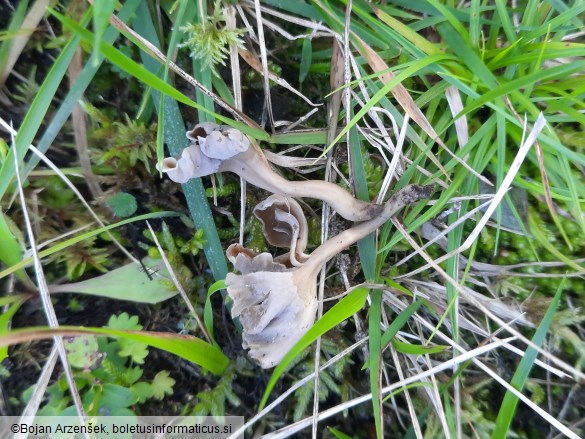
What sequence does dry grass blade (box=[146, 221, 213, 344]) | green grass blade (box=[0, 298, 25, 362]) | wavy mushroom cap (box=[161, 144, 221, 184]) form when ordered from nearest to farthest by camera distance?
wavy mushroom cap (box=[161, 144, 221, 184]), green grass blade (box=[0, 298, 25, 362]), dry grass blade (box=[146, 221, 213, 344])

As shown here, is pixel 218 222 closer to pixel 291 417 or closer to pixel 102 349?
pixel 102 349

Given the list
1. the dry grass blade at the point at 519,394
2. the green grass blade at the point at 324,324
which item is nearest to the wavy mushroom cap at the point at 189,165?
the green grass blade at the point at 324,324

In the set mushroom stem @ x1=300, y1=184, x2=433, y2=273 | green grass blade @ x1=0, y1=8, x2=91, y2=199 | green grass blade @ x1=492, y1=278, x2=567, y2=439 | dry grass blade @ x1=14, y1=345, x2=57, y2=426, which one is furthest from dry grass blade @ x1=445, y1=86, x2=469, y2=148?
dry grass blade @ x1=14, y1=345, x2=57, y2=426

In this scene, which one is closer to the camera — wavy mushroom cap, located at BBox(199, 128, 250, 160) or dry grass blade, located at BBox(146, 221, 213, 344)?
wavy mushroom cap, located at BBox(199, 128, 250, 160)

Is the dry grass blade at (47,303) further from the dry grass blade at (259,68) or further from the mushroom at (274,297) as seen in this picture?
the dry grass blade at (259,68)

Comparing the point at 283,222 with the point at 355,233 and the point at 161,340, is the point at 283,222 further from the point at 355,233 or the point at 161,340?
the point at 161,340

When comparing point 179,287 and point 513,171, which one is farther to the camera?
point 179,287

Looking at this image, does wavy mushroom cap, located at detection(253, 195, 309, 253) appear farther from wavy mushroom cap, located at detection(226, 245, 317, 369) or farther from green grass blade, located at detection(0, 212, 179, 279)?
green grass blade, located at detection(0, 212, 179, 279)

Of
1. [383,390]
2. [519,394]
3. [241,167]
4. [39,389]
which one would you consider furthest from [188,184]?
[519,394]
